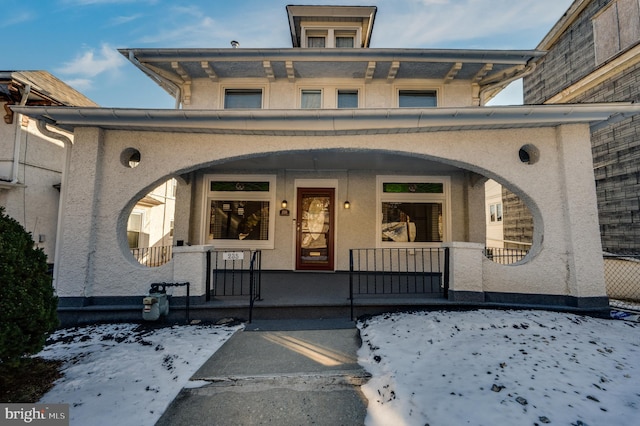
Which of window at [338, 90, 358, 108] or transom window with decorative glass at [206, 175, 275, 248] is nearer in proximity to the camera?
window at [338, 90, 358, 108]

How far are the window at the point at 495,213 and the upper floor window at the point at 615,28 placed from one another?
25.1 ft

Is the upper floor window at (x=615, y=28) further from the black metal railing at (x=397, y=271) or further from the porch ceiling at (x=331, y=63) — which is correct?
the black metal railing at (x=397, y=271)

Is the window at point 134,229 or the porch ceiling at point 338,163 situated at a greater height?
the porch ceiling at point 338,163

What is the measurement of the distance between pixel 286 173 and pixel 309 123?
3288 mm

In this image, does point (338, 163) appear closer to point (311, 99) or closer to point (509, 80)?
point (311, 99)

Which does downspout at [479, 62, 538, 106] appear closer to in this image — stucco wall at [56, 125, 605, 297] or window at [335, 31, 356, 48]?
stucco wall at [56, 125, 605, 297]

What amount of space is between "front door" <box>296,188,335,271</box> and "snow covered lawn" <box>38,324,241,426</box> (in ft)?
11.4

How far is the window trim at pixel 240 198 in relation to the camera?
7.25 metres

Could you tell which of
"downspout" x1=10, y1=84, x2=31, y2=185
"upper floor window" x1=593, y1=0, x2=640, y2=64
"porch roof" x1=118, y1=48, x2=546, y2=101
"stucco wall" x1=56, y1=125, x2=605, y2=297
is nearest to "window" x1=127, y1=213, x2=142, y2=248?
"downspout" x1=10, y1=84, x2=31, y2=185

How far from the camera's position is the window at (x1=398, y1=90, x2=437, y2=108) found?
6679 mm

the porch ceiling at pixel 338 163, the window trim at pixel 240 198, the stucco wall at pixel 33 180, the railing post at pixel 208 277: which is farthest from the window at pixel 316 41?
the stucco wall at pixel 33 180

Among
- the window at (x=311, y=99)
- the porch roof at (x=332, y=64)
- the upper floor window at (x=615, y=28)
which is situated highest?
the upper floor window at (x=615, y=28)

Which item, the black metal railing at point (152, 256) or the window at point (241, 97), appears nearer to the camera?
the window at point (241, 97)

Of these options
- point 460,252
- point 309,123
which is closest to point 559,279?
point 460,252
